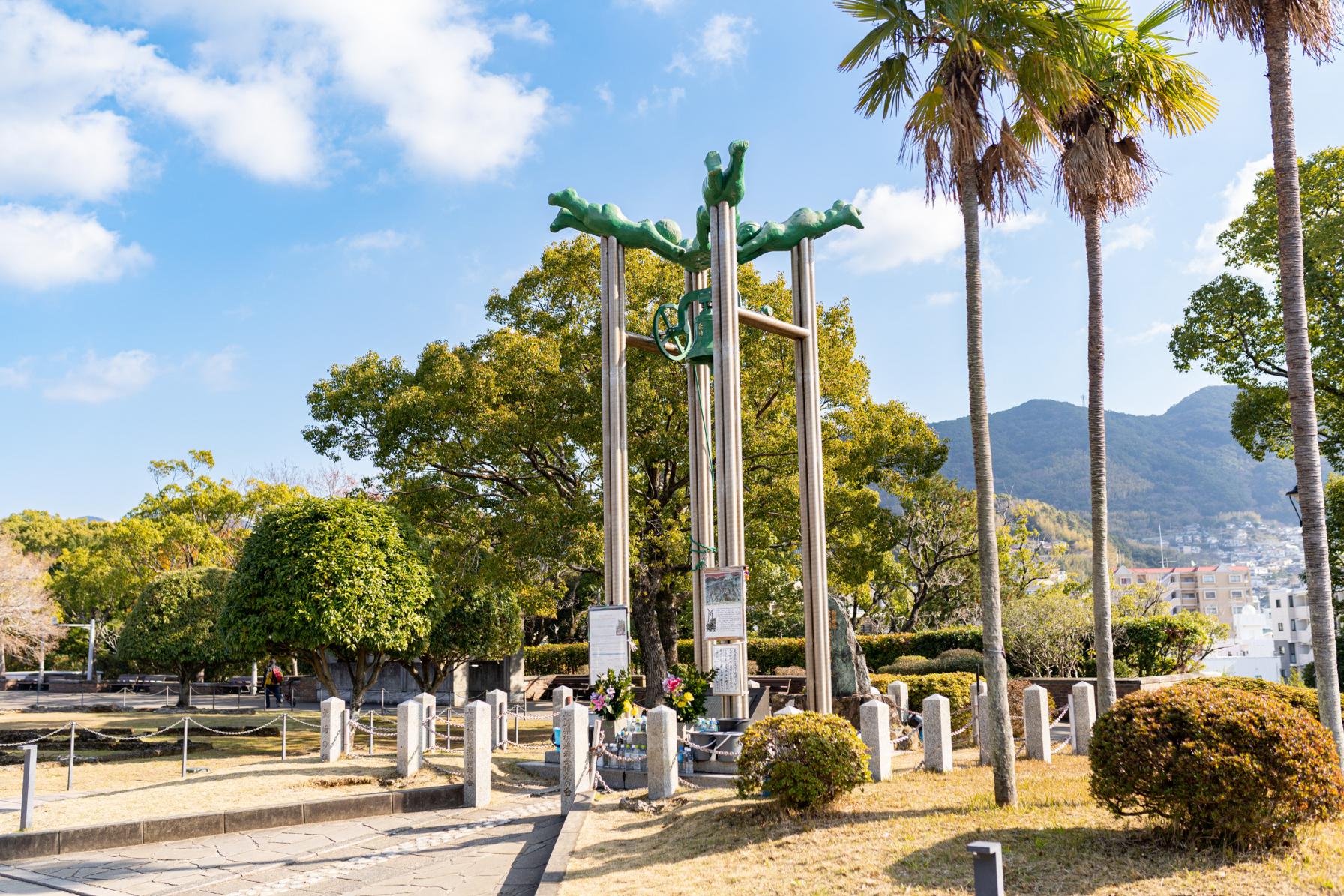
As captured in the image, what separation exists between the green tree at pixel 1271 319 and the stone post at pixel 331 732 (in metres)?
19.5

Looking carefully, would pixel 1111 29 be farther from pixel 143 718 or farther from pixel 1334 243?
pixel 143 718

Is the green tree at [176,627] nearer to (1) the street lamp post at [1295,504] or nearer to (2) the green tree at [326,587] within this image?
(2) the green tree at [326,587]

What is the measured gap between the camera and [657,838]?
30.8 feet

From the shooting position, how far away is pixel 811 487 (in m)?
14.4

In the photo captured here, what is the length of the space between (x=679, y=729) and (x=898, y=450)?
34.4 ft

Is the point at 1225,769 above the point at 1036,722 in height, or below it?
above

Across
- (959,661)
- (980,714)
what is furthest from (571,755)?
(959,661)

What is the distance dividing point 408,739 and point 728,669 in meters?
4.61

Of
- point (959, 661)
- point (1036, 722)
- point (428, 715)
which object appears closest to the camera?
point (1036, 722)

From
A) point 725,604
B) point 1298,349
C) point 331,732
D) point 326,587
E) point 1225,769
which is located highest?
point 1298,349

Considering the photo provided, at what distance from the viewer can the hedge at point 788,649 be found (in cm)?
2673

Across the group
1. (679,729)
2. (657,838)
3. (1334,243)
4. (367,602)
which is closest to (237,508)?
(367,602)

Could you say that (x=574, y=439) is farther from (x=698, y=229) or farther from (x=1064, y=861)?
(x=1064, y=861)

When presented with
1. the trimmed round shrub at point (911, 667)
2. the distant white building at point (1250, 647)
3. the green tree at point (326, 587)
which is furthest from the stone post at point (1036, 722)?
the distant white building at point (1250, 647)
